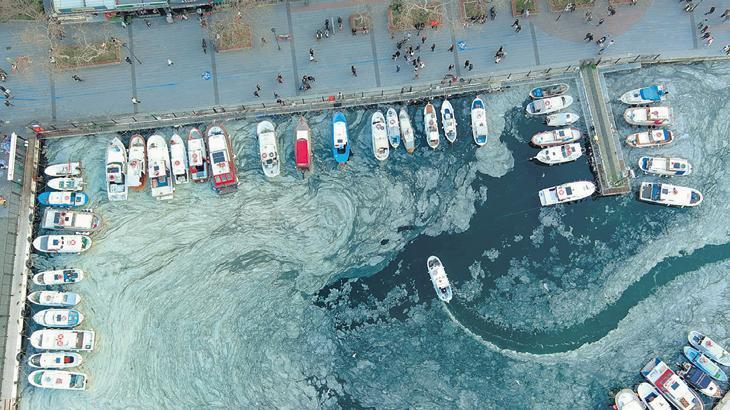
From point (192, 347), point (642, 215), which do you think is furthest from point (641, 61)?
point (192, 347)

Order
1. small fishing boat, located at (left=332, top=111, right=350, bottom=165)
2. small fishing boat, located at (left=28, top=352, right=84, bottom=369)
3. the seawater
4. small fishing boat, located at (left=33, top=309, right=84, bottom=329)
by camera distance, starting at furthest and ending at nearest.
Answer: small fishing boat, located at (left=332, top=111, right=350, bottom=165), the seawater, small fishing boat, located at (left=33, top=309, right=84, bottom=329), small fishing boat, located at (left=28, top=352, right=84, bottom=369)

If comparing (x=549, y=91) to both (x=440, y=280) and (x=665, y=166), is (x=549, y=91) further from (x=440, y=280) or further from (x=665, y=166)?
(x=440, y=280)

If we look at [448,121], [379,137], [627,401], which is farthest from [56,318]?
[627,401]

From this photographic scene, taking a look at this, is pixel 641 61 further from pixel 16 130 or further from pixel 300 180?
pixel 16 130

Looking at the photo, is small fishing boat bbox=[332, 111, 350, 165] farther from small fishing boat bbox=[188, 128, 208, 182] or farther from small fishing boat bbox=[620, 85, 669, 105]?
small fishing boat bbox=[620, 85, 669, 105]

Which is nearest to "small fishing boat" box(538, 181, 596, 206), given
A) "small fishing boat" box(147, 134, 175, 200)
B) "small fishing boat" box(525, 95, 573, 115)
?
"small fishing boat" box(525, 95, 573, 115)
